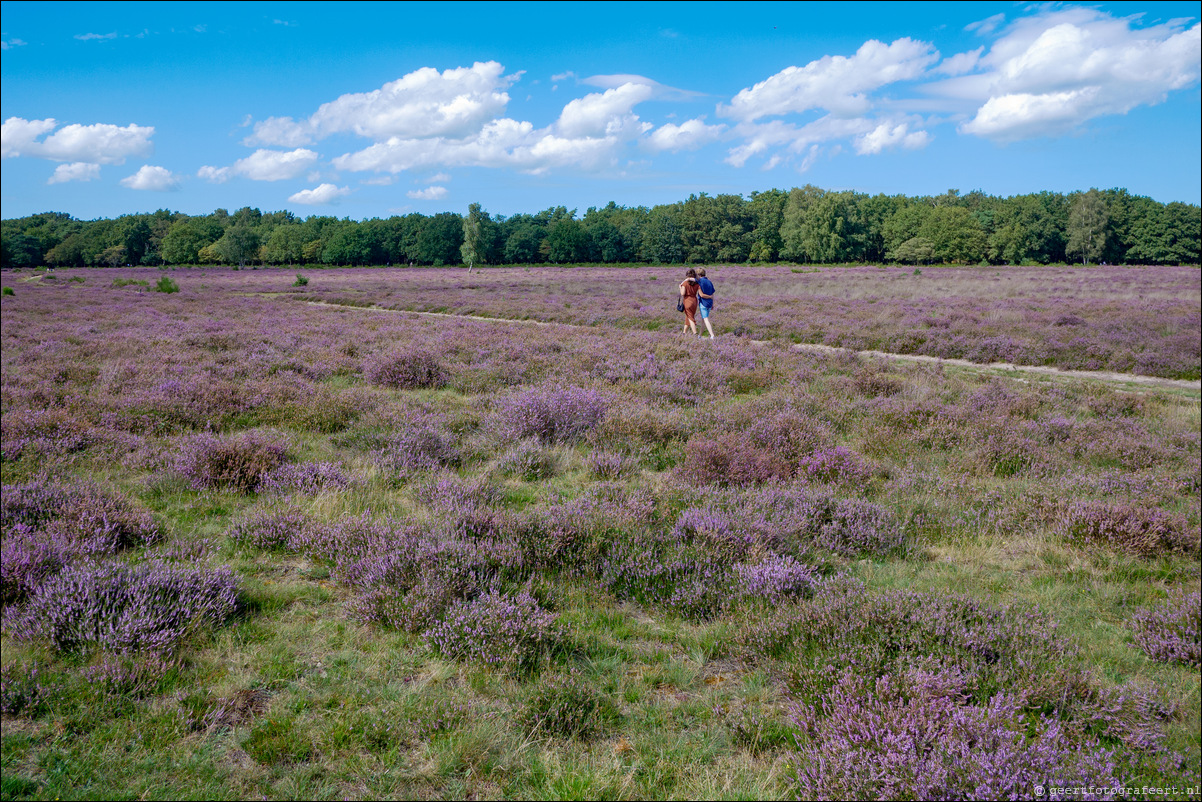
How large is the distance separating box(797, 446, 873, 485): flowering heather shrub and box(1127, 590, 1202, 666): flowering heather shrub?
2.83m

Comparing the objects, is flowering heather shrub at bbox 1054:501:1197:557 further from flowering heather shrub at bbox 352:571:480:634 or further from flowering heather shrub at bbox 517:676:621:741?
flowering heather shrub at bbox 352:571:480:634

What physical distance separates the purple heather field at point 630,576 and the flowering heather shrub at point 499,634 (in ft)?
0.06

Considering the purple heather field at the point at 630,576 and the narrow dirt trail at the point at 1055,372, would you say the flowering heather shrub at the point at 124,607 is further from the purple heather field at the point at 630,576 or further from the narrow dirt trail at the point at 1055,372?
the narrow dirt trail at the point at 1055,372

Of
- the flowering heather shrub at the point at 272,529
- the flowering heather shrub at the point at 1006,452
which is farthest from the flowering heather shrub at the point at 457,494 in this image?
the flowering heather shrub at the point at 1006,452

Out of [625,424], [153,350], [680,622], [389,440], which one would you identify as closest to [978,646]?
[680,622]

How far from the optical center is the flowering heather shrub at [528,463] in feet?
22.7

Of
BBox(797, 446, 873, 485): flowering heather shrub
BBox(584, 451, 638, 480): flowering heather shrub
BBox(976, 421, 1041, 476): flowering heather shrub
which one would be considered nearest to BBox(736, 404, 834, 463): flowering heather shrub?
BBox(797, 446, 873, 485): flowering heather shrub

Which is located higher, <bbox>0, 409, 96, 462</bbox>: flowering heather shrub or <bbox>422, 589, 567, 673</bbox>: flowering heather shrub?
<bbox>0, 409, 96, 462</bbox>: flowering heather shrub

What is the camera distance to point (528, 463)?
7.01 metres

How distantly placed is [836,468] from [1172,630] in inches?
128

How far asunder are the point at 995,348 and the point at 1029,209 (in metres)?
94.1

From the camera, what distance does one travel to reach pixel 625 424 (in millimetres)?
8133

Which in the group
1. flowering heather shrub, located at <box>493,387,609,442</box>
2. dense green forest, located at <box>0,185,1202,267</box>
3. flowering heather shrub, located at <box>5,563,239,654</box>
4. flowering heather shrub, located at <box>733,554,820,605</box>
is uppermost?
dense green forest, located at <box>0,185,1202,267</box>

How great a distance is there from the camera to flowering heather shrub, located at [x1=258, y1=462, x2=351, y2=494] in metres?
6.01
